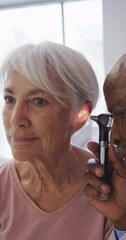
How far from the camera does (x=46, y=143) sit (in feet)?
3.49

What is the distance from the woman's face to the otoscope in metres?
0.23

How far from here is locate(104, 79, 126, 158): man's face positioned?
2.71ft

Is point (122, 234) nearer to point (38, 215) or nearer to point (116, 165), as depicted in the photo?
point (116, 165)

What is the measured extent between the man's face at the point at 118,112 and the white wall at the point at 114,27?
2.39 metres

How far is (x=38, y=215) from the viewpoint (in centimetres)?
111

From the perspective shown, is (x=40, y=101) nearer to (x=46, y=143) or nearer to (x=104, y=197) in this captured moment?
(x=46, y=143)

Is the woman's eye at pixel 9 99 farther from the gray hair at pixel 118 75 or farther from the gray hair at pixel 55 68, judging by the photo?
the gray hair at pixel 118 75

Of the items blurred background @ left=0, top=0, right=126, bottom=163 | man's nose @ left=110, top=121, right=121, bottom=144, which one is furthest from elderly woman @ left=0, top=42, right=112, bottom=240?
blurred background @ left=0, top=0, right=126, bottom=163

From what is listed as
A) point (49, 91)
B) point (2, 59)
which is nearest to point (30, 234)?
point (49, 91)

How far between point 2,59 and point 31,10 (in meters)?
2.47

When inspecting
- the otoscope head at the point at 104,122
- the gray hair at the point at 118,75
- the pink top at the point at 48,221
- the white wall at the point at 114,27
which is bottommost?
the pink top at the point at 48,221

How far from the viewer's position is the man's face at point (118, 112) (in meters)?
0.83

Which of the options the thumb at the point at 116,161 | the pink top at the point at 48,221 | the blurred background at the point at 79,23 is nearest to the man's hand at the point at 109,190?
the thumb at the point at 116,161

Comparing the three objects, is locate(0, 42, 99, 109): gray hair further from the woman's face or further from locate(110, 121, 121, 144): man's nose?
locate(110, 121, 121, 144): man's nose
